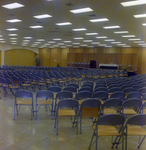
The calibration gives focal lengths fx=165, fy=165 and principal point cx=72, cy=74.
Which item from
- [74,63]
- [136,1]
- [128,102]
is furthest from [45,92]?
[74,63]

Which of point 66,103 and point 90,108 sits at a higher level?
point 66,103

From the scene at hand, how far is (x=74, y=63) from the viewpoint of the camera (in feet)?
96.5

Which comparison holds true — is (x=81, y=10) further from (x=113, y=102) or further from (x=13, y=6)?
(x=113, y=102)

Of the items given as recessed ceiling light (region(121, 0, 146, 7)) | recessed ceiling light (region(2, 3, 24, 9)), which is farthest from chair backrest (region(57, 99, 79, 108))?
recessed ceiling light (region(2, 3, 24, 9))

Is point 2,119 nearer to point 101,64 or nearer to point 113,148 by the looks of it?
point 113,148

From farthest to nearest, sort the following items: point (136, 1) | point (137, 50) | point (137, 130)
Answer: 1. point (137, 50)
2. point (136, 1)
3. point (137, 130)

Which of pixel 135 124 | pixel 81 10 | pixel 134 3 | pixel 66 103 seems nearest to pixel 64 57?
pixel 81 10

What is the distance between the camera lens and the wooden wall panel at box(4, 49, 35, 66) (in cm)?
2962

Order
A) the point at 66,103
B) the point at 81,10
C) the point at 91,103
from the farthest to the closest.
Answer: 1. the point at 81,10
2. the point at 91,103
3. the point at 66,103

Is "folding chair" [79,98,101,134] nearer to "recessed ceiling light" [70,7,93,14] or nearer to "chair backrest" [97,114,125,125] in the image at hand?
"chair backrest" [97,114,125,125]

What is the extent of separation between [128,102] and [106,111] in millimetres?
674

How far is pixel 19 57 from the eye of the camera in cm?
3141

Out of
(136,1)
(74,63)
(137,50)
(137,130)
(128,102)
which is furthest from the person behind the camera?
(74,63)

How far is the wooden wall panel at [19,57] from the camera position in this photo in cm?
2962
